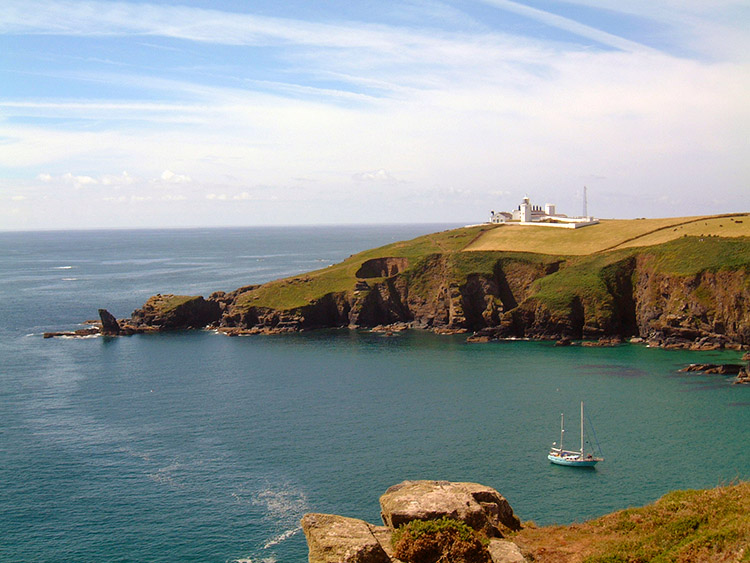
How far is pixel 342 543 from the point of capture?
88.7ft

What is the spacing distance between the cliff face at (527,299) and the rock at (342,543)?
4483 inches

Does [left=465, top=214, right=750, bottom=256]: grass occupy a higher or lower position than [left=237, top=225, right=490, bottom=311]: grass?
higher

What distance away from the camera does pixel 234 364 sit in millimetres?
121125

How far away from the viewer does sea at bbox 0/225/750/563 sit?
58.8m

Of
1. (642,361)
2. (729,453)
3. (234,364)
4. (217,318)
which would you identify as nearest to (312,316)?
(217,318)

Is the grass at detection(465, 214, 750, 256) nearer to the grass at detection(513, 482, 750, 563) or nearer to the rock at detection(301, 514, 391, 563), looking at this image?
the grass at detection(513, 482, 750, 563)

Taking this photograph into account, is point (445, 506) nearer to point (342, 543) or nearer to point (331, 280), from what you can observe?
point (342, 543)

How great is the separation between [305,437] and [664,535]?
5326cm

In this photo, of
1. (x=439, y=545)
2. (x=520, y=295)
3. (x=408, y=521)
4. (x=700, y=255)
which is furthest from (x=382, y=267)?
(x=439, y=545)

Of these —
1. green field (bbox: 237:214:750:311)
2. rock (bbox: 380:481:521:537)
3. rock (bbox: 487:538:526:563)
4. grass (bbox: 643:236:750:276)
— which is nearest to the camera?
rock (bbox: 487:538:526:563)

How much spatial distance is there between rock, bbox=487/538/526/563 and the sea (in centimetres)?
2760

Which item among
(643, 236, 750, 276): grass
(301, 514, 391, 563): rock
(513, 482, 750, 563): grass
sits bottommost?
(513, 482, 750, 563): grass

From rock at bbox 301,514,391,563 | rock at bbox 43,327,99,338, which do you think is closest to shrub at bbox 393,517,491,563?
rock at bbox 301,514,391,563

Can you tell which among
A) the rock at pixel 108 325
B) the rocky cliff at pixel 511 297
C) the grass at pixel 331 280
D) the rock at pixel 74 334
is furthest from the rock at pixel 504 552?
the rock at pixel 74 334
